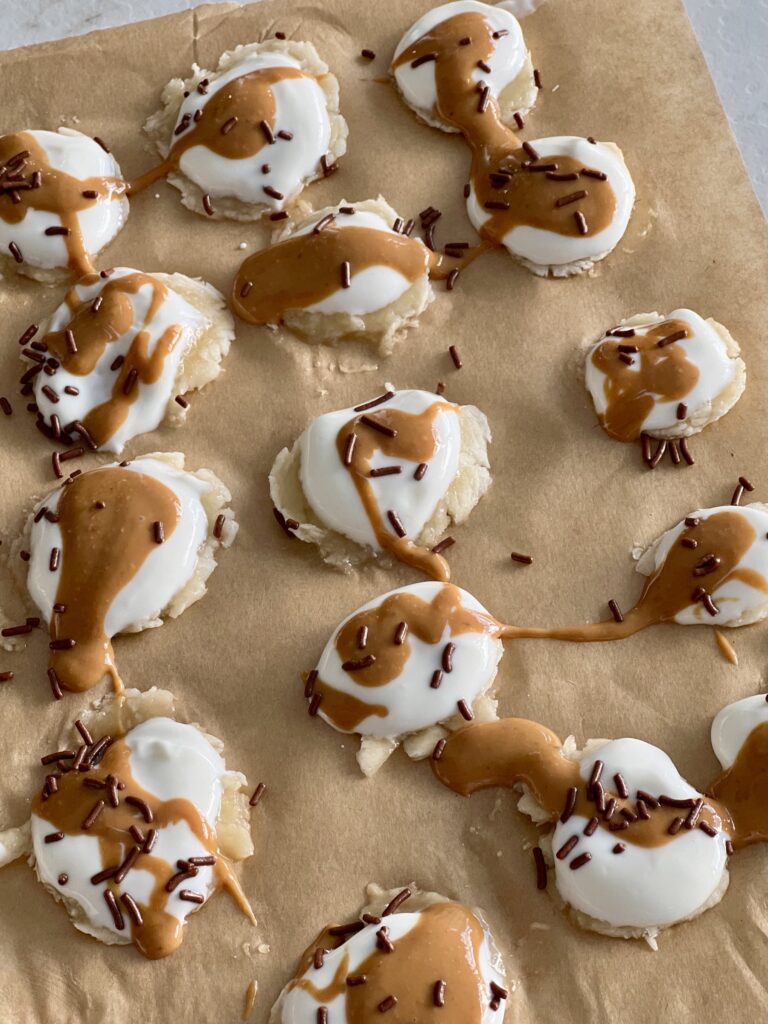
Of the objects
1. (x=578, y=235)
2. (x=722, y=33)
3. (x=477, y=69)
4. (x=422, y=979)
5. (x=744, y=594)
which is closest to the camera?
(x=422, y=979)

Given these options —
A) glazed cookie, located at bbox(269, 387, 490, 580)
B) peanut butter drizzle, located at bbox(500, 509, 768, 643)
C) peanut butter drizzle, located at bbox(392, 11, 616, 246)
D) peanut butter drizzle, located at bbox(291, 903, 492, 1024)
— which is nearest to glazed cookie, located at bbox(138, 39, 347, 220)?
peanut butter drizzle, located at bbox(392, 11, 616, 246)

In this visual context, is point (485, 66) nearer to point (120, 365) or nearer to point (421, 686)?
point (120, 365)

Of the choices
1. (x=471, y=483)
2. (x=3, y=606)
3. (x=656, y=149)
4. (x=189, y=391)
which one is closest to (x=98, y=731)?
(x=3, y=606)

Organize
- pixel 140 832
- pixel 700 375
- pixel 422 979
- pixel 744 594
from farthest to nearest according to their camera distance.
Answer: pixel 700 375 < pixel 744 594 < pixel 140 832 < pixel 422 979

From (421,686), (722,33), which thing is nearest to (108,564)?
(421,686)

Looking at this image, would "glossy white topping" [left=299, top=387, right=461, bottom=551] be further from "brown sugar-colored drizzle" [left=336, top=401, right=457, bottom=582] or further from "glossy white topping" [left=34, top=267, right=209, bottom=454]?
"glossy white topping" [left=34, top=267, right=209, bottom=454]

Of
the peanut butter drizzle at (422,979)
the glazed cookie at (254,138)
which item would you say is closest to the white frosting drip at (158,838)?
the peanut butter drizzle at (422,979)
